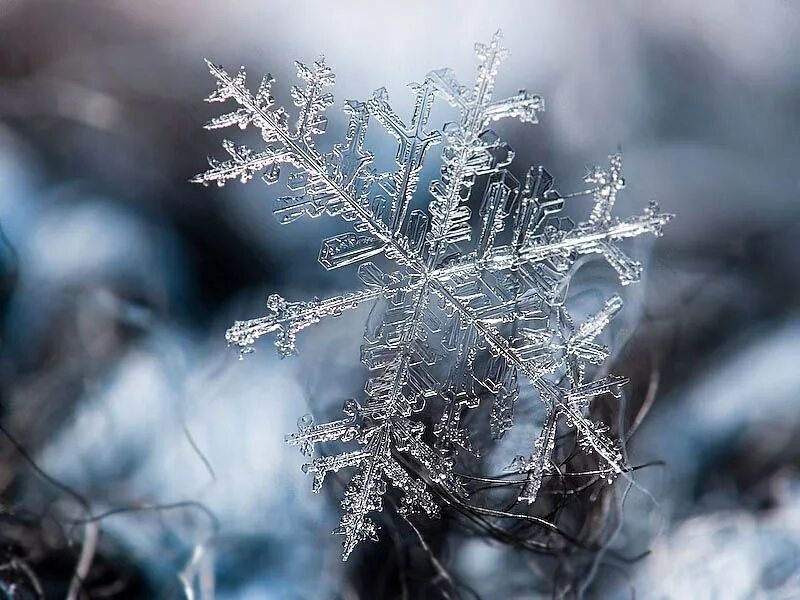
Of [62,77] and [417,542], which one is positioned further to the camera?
[417,542]

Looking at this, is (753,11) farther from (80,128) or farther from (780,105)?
(80,128)

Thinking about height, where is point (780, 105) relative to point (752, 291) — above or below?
above

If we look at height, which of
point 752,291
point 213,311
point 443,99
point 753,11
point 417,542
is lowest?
point 417,542

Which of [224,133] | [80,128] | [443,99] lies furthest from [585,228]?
[80,128]
